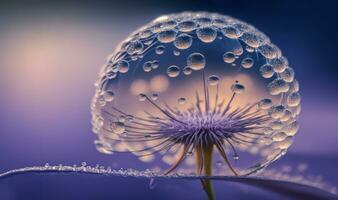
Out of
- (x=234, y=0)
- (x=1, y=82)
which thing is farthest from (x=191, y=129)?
(x=234, y=0)

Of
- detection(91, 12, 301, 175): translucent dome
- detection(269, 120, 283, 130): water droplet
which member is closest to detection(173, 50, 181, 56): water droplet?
detection(91, 12, 301, 175): translucent dome

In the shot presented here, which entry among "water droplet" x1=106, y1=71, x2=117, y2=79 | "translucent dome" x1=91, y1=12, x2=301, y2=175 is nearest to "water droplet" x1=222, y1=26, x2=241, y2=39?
"translucent dome" x1=91, y1=12, x2=301, y2=175

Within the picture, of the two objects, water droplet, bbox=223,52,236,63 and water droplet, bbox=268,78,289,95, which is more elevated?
water droplet, bbox=223,52,236,63

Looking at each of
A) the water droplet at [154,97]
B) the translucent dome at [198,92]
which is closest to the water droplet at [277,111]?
the translucent dome at [198,92]

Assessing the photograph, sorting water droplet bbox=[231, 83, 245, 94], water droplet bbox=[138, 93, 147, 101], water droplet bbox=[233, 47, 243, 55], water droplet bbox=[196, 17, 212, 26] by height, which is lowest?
water droplet bbox=[231, 83, 245, 94]

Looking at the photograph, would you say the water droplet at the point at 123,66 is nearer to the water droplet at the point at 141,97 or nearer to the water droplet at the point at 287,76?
the water droplet at the point at 141,97

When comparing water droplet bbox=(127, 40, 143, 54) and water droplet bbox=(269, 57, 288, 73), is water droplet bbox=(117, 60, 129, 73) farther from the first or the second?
water droplet bbox=(269, 57, 288, 73)

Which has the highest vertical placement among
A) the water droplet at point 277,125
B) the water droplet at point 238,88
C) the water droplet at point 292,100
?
the water droplet at point 238,88

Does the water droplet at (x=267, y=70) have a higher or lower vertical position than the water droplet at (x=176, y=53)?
lower
